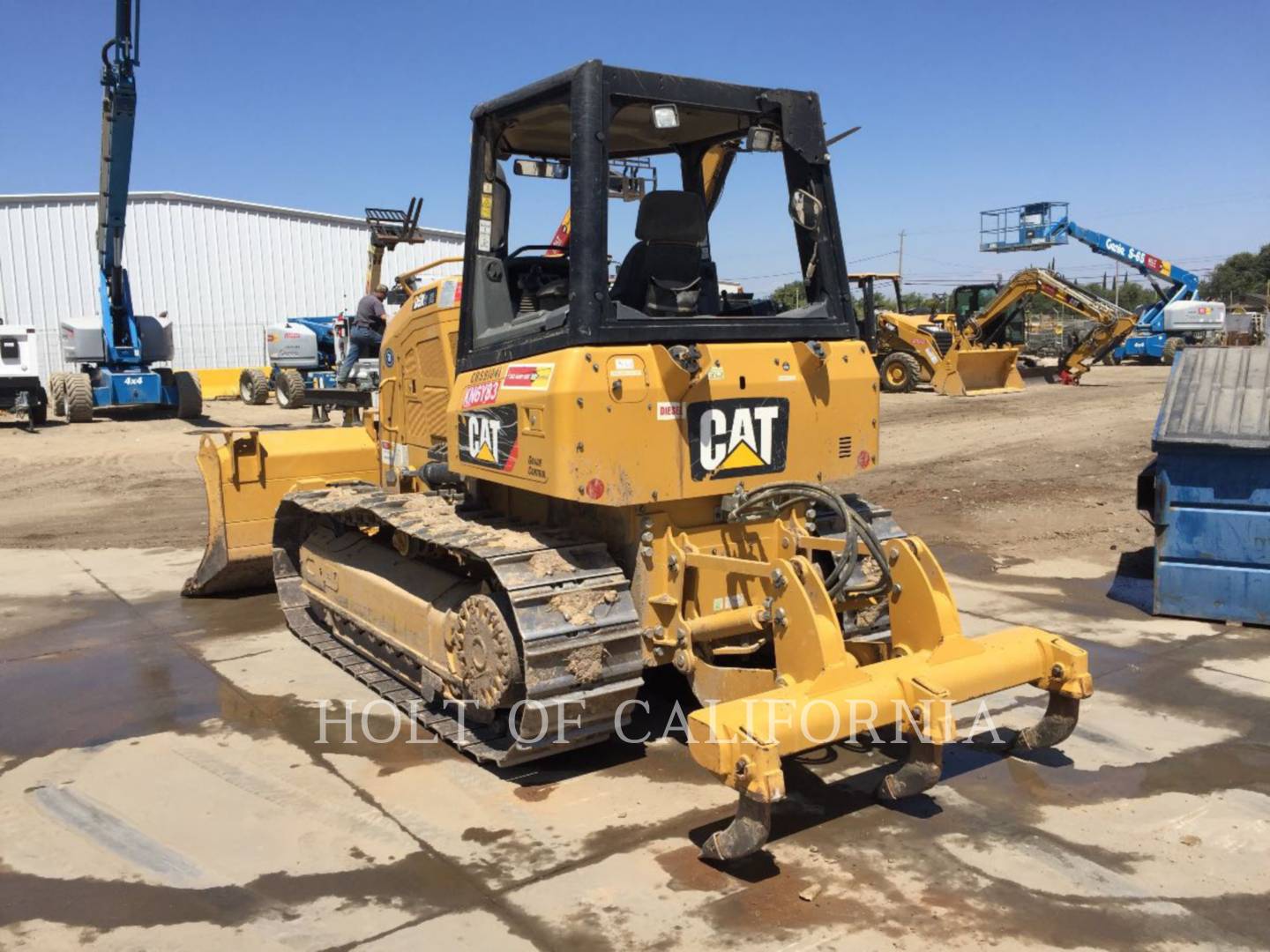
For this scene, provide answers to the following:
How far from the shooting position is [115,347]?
21.4 meters

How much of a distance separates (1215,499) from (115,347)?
67.1 feet

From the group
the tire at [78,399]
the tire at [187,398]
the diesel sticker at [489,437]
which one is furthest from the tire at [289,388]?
the diesel sticker at [489,437]

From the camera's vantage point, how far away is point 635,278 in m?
4.94

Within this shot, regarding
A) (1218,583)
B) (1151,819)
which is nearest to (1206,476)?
(1218,583)

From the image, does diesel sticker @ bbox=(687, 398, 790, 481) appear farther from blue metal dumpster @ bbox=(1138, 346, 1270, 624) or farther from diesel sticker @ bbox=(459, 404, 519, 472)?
blue metal dumpster @ bbox=(1138, 346, 1270, 624)

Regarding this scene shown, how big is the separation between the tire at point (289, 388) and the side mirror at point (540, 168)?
18.6 m

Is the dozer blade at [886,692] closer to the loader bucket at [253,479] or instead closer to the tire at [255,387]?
the loader bucket at [253,479]

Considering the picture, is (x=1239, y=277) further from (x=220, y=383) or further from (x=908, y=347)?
(x=220, y=383)

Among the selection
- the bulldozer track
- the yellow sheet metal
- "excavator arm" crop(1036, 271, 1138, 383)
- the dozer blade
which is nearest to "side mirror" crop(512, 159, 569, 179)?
the bulldozer track

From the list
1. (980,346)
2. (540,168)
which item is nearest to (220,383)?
(980,346)

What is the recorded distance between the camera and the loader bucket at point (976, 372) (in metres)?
24.0

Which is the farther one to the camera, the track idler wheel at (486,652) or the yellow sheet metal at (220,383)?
the yellow sheet metal at (220,383)

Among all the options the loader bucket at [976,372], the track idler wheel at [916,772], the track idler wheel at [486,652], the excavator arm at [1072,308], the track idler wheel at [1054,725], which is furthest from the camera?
the excavator arm at [1072,308]

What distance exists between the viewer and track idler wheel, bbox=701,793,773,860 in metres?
3.75
